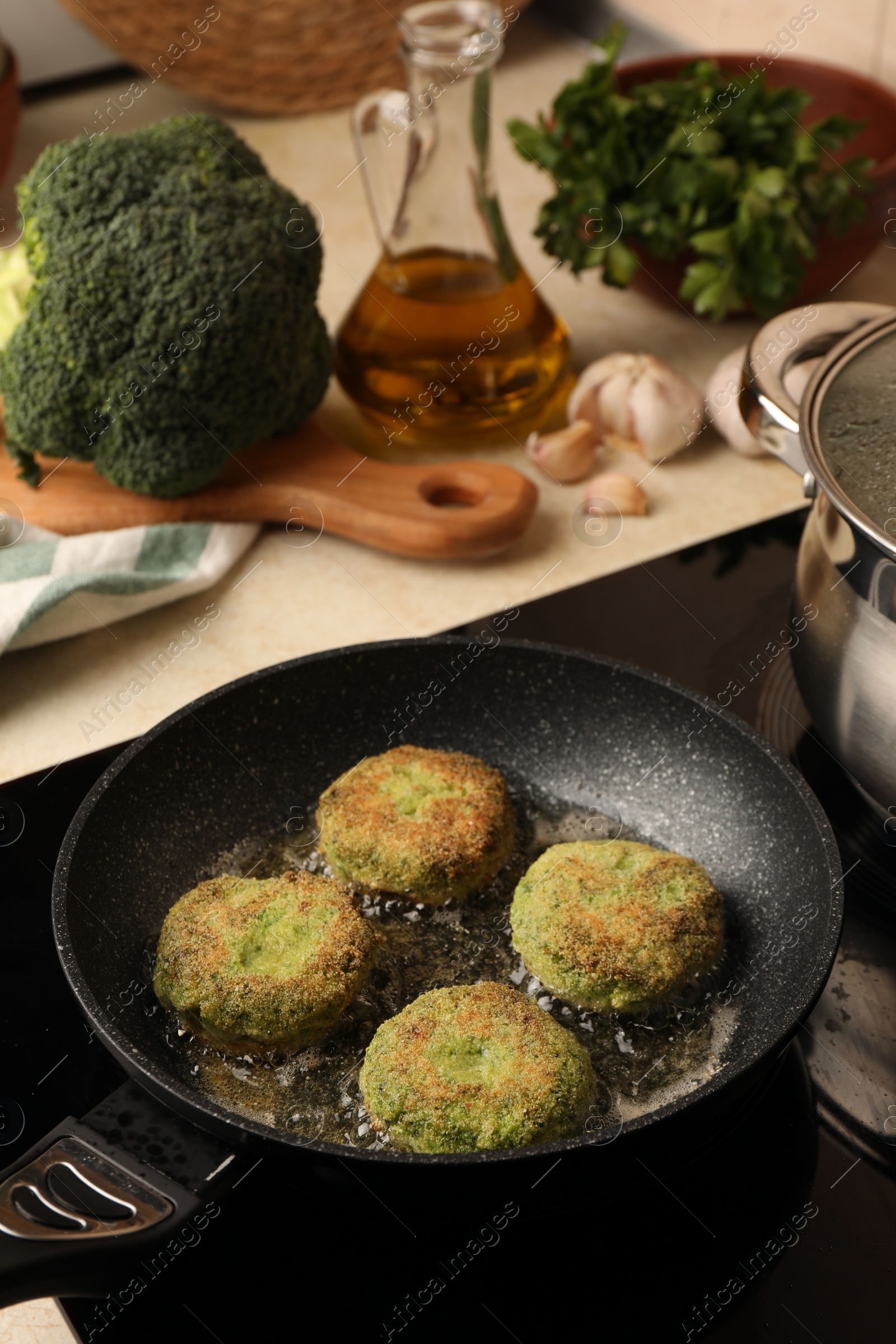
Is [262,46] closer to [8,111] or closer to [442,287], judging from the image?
[8,111]

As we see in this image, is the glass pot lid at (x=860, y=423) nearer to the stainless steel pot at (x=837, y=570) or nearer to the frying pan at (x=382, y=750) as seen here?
the stainless steel pot at (x=837, y=570)

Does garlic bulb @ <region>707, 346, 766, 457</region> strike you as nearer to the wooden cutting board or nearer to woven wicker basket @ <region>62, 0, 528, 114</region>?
the wooden cutting board

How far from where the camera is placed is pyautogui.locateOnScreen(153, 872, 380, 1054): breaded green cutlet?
718mm

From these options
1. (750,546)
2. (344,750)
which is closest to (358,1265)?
(344,750)

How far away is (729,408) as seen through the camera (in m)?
1.28

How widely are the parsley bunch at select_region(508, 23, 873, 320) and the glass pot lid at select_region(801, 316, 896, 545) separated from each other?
0.40m

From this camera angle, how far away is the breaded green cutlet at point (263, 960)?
72 cm

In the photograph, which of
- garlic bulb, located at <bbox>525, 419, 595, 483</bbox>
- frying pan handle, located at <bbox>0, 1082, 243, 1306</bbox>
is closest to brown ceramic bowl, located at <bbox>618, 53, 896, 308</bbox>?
garlic bulb, located at <bbox>525, 419, 595, 483</bbox>

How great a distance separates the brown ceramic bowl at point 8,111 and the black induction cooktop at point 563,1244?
122cm

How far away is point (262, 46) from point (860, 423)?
124cm

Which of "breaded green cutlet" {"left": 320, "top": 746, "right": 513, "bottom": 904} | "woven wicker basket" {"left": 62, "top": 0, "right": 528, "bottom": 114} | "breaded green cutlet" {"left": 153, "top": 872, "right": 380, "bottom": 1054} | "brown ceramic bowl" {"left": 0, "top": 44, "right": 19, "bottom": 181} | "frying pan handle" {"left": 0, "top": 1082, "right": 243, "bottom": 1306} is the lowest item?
"breaded green cutlet" {"left": 320, "top": 746, "right": 513, "bottom": 904}

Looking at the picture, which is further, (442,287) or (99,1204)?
(442,287)

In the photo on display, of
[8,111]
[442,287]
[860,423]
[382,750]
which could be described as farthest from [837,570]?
[8,111]

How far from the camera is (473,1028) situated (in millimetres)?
703
